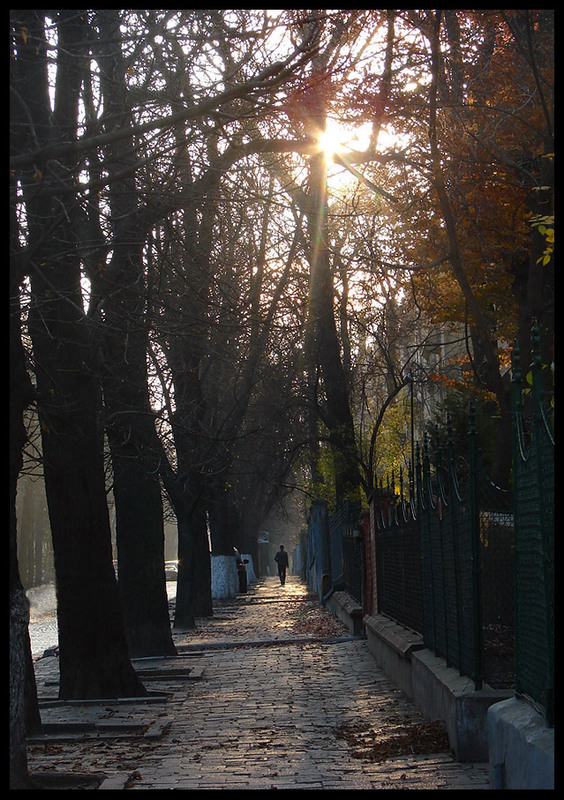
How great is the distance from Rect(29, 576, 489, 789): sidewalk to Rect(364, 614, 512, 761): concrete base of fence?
0.54 feet

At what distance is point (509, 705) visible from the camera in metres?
6.90

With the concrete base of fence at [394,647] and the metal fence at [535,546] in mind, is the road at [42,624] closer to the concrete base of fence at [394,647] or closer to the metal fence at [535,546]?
the concrete base of fence at [394,647]

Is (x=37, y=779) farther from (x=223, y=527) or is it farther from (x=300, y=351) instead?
(x=223, y=527)

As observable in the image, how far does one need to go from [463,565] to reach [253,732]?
280 cm

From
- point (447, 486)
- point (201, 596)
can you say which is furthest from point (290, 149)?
point (201, 596)

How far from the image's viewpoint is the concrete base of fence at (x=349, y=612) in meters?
21.0

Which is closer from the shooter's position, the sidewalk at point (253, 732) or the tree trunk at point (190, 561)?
the sidewalk at point (253, 732)

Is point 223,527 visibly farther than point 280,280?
Yes

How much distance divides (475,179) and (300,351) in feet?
38.6

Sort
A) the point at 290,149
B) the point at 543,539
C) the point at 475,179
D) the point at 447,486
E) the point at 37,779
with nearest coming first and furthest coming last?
the point at 543,539 < the point at 37,779 < the point at 447,486 < the point at 290,149 < the point at 475,179

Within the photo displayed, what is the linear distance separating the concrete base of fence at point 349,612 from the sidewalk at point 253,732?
258cm

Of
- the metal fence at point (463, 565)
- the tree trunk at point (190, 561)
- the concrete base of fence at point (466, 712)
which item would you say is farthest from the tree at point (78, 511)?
the tree trunk at point (190, 561)

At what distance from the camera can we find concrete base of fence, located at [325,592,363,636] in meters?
21.0
